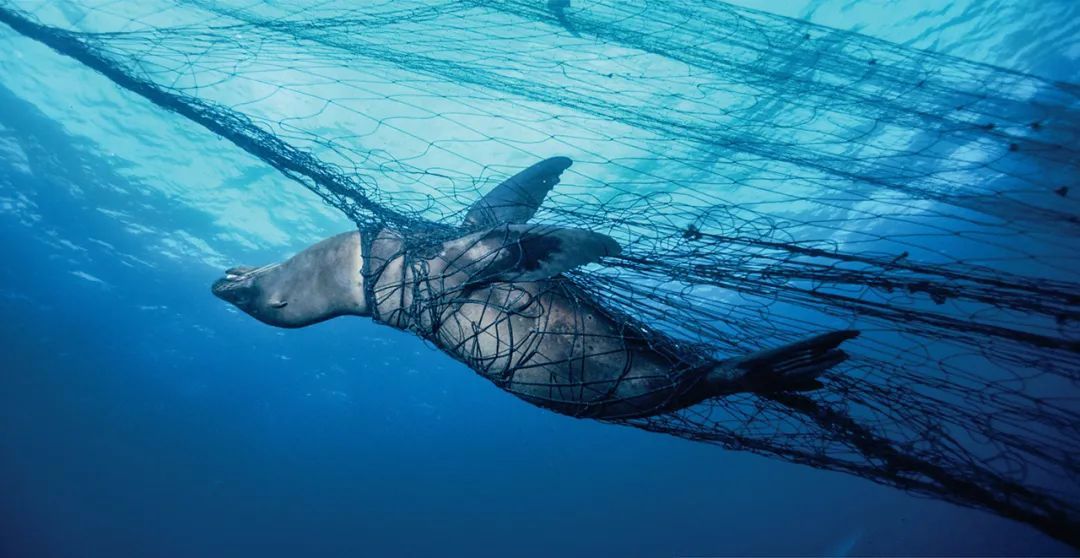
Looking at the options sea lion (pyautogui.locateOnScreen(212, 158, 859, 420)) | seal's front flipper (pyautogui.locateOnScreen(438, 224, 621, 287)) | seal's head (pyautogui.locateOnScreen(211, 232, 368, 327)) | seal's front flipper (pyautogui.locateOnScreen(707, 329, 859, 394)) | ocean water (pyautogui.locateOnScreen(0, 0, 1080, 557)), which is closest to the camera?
seal's front flipper (pyautogui.locateOnScreen(707, 329, 859, 394))

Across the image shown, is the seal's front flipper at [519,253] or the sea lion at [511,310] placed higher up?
the seal's front flipper at [519,253]

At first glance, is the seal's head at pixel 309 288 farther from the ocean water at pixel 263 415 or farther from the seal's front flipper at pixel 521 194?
the ocean water at pixel 263 415

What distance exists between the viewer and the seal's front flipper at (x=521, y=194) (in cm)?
495

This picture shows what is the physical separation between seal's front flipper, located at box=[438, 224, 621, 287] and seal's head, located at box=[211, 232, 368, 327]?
1.12 metres

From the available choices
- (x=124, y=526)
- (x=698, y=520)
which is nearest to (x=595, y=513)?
(x=698, y=520)

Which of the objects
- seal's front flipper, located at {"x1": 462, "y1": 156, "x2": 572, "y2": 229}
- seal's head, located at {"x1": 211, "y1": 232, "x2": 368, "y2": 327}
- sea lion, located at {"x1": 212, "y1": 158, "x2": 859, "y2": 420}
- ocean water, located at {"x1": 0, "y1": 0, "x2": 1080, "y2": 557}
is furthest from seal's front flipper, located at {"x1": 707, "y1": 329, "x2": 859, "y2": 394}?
ocean water, located at {"x1": 0, "y1": 0, "x2": 1080, "y2": 557}

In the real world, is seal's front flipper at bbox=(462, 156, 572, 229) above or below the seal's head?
above

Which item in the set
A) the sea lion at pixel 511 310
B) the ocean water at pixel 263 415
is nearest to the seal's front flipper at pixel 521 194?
the sea lion at pixel 511 310

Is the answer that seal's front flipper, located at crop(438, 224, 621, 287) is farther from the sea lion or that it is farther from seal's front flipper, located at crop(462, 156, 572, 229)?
seal's front flipper, located at crop(462, 156, 572, 229)

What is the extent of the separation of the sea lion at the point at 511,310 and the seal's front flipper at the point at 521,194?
0.79 ft

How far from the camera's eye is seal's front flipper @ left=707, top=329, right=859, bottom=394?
104 inches

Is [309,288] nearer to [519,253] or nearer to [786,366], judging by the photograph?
[519,253]

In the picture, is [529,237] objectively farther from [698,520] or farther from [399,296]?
[698,520]

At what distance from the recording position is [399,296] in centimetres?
430
